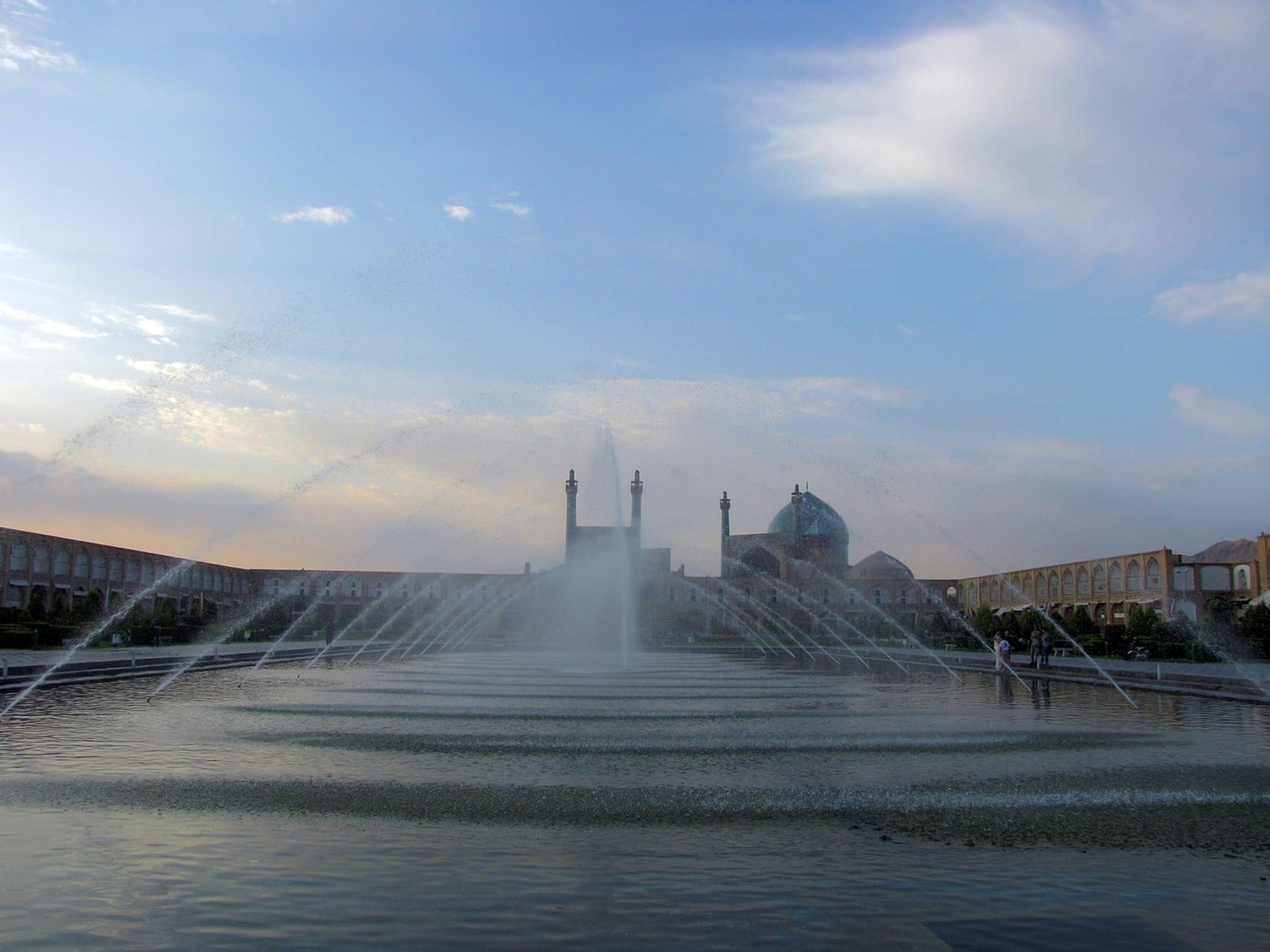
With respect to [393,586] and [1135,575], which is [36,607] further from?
[1135,575]

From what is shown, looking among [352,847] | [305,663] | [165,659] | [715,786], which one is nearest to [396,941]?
[352,847]

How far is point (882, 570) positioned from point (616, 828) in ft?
265

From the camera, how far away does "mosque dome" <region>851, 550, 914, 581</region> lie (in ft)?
281

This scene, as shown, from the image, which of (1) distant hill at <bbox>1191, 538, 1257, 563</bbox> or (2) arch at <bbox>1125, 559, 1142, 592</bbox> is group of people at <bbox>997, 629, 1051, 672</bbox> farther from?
(1) distant hill at <bbox>1191, 538, 1257, 563</bbox>

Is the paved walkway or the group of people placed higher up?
the group of people

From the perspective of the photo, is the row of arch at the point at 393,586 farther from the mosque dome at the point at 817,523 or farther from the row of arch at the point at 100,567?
the mosque dome at the point at 817,523

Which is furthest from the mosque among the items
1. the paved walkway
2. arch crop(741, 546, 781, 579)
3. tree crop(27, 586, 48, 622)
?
the paved walkway

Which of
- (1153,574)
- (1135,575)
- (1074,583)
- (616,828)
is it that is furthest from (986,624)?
(616,828)

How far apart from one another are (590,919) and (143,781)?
17.1ft

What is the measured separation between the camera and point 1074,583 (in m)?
Result: 67.9

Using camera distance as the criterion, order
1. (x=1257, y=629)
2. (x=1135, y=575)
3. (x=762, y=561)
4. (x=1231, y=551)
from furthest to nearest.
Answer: (x=1231, y=551) → (x=762, y=561) → (x=1135, y=575) → (x=1257, y=629)

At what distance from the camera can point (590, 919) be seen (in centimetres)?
534

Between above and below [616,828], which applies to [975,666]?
above

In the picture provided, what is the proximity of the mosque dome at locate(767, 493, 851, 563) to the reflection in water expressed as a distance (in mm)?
67407
